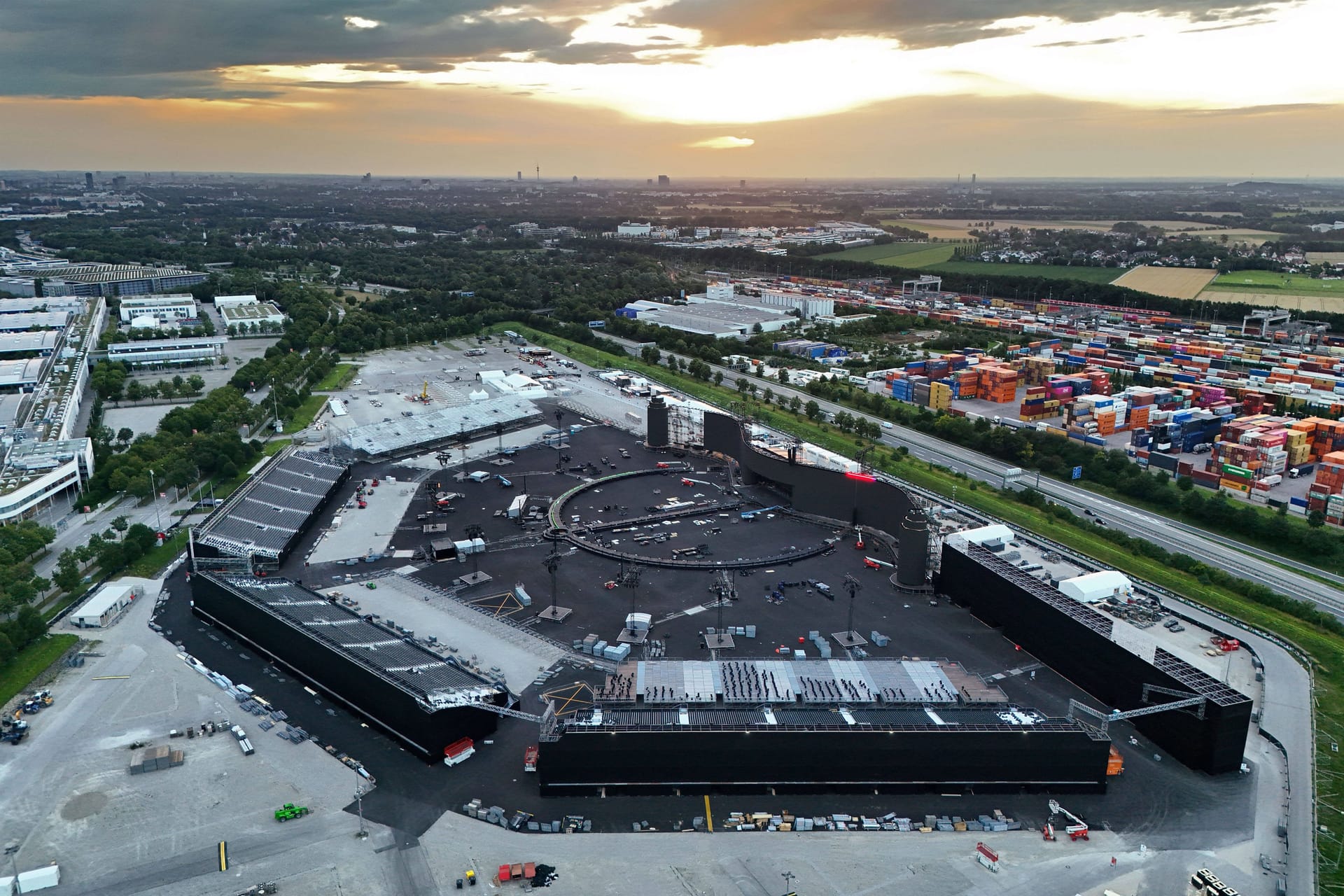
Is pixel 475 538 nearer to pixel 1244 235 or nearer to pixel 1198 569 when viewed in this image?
pixel 1198 569

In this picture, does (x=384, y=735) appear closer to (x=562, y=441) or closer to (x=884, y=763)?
(x=884, y=763)

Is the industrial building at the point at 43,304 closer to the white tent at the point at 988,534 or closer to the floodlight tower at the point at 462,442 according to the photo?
the floodlight tower at the point at 462,442

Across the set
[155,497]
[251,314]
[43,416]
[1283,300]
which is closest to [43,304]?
[251,314]

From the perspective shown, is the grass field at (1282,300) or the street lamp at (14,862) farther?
the grass field at (1282,300)

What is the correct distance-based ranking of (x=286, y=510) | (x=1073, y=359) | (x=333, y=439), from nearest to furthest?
(x=286, y=510), (x=333, y=439), (x=1073, y=359)

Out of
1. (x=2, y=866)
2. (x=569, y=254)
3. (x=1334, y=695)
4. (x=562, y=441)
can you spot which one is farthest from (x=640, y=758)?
(x=569, y=254)

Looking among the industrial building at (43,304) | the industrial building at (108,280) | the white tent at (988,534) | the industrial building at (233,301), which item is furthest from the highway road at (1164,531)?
the industrial building at (108,280)
